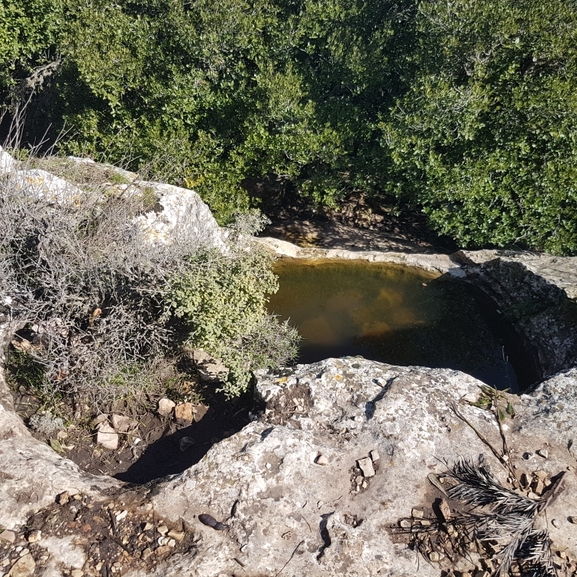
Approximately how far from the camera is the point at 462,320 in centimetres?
922

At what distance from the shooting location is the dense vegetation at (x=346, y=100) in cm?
907

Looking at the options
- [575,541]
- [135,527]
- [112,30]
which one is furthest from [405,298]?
[112,30]

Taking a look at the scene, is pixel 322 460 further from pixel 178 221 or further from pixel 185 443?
pixel 178 221

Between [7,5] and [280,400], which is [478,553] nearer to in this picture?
[280,400]

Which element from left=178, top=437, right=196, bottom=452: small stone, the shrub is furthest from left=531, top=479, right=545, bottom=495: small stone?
left=178, top=437, right=196, bottom=452: small stone

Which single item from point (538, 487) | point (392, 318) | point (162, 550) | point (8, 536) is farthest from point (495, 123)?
point (8, 536)

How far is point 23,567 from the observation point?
4488 millimetres

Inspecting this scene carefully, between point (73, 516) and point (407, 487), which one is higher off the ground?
point (407, 487)

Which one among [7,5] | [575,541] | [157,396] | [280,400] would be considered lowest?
[157,396]

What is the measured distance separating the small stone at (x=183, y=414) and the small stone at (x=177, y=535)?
7.56 feet

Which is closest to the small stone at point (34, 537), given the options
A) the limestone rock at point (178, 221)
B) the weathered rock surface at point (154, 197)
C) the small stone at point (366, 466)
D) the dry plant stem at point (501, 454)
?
the small stone at point (366, 466)

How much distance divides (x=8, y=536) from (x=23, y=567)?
36cm

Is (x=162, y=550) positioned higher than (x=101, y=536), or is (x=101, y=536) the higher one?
(x=162, y=550)

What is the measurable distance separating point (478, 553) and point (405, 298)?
5.35 metres
